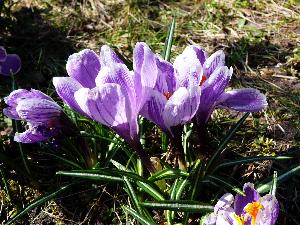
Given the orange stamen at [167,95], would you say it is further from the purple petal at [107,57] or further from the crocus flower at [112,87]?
the purple petal at [107,57]

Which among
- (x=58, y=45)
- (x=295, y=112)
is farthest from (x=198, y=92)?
(x=58, y=45)

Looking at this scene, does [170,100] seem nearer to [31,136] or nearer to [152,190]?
[152,190]

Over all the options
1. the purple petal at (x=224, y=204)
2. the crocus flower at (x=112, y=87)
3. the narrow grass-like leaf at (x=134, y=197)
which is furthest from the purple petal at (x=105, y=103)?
the purple petal at (x=224, y=204)

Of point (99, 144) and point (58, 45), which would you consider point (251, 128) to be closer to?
point (99, 144)

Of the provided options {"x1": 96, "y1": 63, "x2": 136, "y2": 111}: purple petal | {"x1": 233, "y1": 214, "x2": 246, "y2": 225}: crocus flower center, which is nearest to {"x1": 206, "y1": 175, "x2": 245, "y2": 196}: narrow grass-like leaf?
{"x1": 233, "y1": 214, "x2": 246, "y2": 225}: crocus flower center

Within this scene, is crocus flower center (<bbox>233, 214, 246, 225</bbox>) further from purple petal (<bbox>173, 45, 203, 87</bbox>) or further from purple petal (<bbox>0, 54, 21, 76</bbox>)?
purple petal (<bbox>0, 54, 21, 76</bbox>)

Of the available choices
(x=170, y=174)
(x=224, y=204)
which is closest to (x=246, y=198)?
(x=224, y=204)
